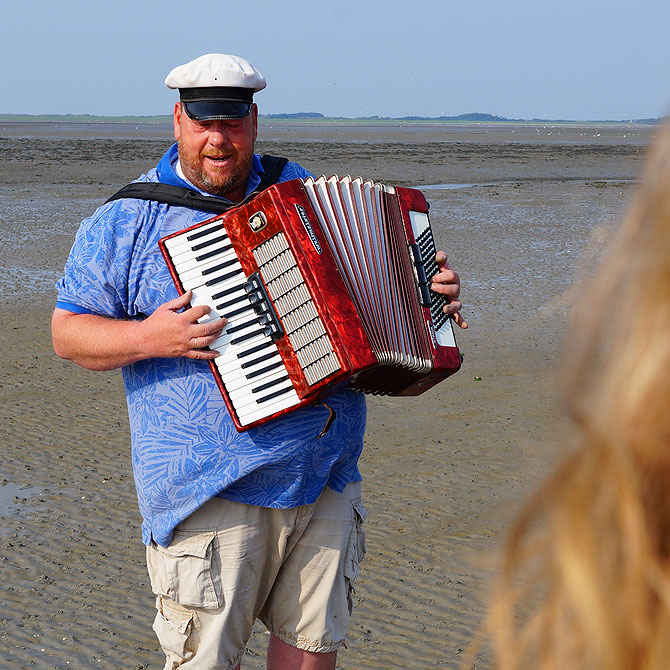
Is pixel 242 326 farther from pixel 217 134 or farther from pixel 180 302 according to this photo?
pixel 217 134

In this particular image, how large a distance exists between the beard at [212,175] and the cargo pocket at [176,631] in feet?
4.09

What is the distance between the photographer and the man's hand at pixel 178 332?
2533 millimetres

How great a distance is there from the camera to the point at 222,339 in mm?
2641

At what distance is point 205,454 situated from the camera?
8.57 feet

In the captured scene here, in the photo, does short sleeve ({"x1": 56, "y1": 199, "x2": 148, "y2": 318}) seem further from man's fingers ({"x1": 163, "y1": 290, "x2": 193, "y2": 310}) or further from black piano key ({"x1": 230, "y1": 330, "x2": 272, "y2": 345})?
black piano key ({"x1": 230, "y1": 330, "x2": 272, "y2": 345})

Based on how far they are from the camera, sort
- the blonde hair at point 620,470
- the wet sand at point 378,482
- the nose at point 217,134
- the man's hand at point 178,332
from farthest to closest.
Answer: the wet sand at point 378,482 < the nose at point 217,134 < the man's hand at point 178,332 < the blonde hair at point 620,470

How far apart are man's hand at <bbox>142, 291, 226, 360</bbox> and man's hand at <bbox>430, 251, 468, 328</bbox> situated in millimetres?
907

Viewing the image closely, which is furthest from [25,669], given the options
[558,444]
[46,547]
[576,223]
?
[576,223]

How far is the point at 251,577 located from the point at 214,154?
50.4 inches

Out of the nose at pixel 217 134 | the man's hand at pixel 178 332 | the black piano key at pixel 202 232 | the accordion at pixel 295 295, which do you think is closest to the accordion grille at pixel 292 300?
the accordion at pixel 295 295

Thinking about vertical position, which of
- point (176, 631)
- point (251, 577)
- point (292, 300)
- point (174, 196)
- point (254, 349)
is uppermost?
point (174, 196)

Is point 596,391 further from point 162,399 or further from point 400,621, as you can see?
point 400,621

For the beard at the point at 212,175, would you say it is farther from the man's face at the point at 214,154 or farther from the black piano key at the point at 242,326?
the black piano key at the point at 242,326

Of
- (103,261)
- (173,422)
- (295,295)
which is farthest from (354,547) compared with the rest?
(103,261)
